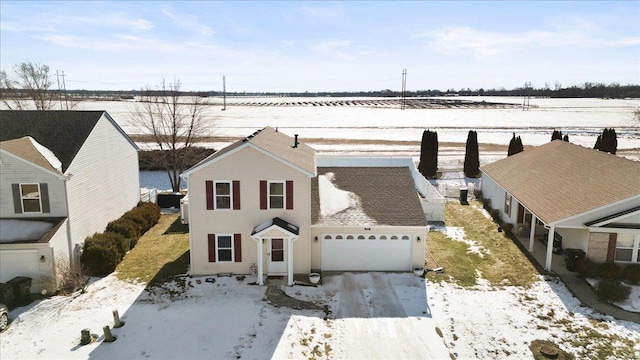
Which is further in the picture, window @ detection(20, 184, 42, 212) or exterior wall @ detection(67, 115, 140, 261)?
exterior wall @ detection(67, 115, 140, 261)

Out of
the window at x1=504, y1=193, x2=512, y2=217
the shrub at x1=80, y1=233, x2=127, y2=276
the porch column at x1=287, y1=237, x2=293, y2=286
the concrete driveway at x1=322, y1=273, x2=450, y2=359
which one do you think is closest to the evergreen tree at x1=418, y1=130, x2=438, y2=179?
the window at x1=504, y1=193, x2=512, y2=217

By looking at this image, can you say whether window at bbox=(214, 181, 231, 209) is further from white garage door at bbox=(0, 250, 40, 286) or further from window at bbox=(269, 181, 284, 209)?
white garage door at bbox=(0, 250, 40, 286)

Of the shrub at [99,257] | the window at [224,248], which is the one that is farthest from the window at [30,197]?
the window at [224,248]

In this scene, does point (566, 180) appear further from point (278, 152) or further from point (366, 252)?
point (278, 152)

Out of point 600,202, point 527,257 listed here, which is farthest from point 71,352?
point 600,202

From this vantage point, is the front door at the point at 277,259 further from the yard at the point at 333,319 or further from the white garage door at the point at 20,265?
the white garage door at the point at 20,265
